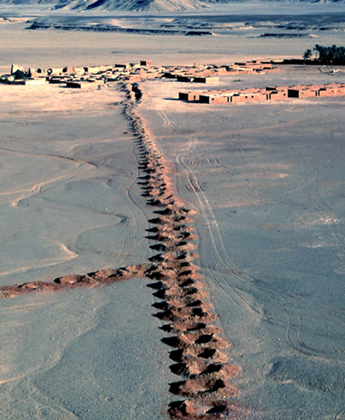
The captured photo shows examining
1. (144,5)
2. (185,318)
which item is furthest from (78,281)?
(144,5)

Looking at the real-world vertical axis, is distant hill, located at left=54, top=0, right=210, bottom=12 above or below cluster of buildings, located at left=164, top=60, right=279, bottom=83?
above

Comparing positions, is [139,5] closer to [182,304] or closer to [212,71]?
[212,71]

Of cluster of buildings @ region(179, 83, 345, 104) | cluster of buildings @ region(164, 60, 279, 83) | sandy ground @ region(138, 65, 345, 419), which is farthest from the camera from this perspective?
cluster of buildings @ region(164, 60, 279, 83)

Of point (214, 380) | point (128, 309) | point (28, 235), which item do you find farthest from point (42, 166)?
point (214, 380)

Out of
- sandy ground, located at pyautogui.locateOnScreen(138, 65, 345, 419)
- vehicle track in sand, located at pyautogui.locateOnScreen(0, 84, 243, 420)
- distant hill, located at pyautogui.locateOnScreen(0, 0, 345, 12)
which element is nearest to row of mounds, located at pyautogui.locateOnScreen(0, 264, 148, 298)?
vehicle track in sand, located at pyautogui.locateOnScreen(0, 84, 243, 420)

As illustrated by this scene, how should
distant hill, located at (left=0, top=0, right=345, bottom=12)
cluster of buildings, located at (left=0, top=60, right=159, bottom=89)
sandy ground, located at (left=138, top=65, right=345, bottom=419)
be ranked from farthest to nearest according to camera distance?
distant hill, located at (left=0, top=0, right=345, bottom=12)
cluster of buildings, located at (left=0, top=60, right=159, bottom=89)
sandy ground, located at (left=138, top=65, right=345, bottom=419)

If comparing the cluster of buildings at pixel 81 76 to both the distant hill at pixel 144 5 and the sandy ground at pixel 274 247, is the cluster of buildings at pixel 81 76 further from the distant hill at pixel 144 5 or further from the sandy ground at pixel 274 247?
the distant hill at pixel 144 5

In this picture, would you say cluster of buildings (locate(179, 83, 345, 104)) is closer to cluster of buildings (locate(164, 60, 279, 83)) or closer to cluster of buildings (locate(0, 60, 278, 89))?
cluster of buildings (locate(164, 60, 279, 83))
